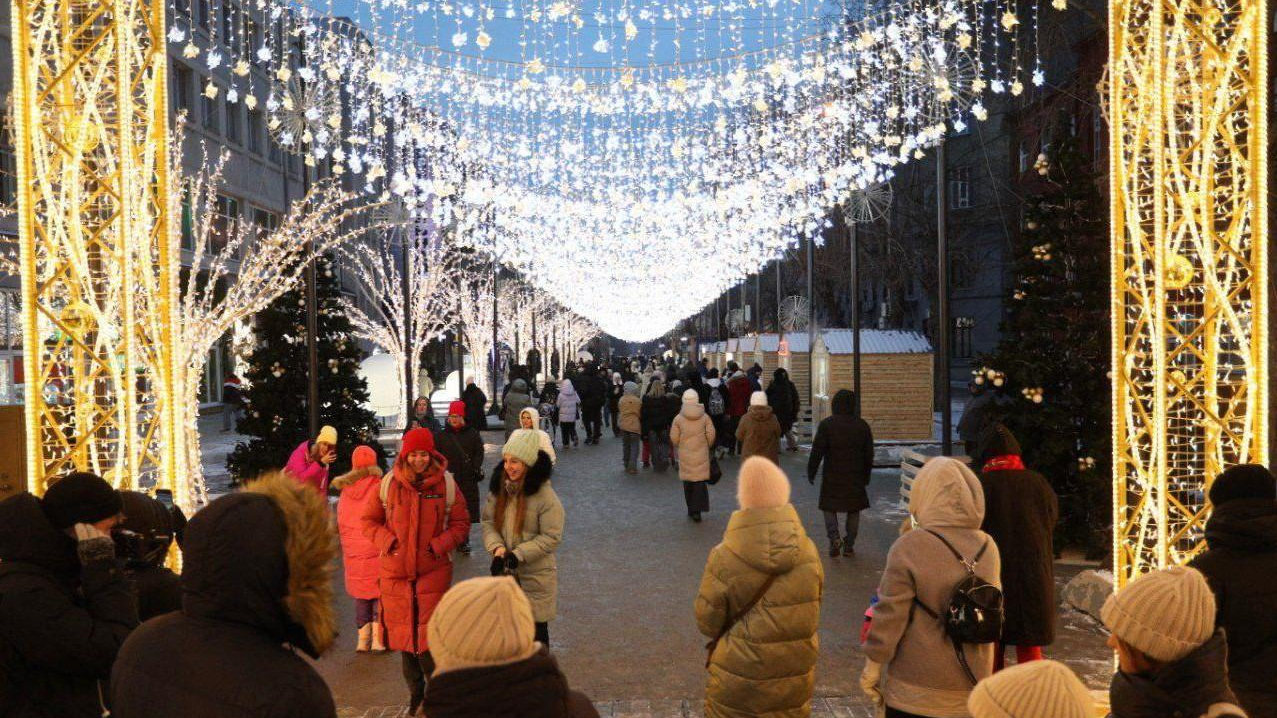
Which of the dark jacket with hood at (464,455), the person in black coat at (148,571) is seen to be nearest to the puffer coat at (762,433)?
the dark jacket with hood at (464,455)

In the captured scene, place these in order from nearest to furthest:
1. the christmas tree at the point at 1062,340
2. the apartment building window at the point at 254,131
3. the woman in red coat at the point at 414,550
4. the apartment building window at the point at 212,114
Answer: the woman in red coat at the point at 414,550
the christmas tree at the point at 1062,340
the apartment building window at the point at 212,114
the apartment building window at the point at 254,131

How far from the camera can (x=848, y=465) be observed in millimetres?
11484

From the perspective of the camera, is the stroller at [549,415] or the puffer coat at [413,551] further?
the stroller at [549,415]

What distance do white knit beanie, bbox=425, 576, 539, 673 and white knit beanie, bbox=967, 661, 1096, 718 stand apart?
1.00 m

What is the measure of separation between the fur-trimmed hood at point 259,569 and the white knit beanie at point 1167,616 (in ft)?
6.59

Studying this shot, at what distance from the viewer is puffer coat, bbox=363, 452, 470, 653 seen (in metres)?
6.66

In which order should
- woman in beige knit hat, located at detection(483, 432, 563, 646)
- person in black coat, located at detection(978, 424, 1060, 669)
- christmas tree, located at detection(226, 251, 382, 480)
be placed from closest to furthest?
person in black coat, located at detection(978, 424, 1060, 669)
woman in beige knit hat, located at detection(483, 432, 563, 646)
christmas tree, located at detection(226, 251, 382, 480)

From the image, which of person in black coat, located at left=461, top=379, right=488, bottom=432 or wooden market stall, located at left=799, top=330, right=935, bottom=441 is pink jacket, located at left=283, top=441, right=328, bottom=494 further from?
wooden market stall, located at left=799, top=330, right=935, bottom=441

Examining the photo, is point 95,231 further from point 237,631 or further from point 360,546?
point 237,631

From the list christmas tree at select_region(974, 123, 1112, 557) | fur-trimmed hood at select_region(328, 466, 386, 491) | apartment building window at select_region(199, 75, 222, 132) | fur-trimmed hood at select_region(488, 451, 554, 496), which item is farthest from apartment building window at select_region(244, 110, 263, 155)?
fur-trimmed hood at select_region(488, 451, 554, 496)

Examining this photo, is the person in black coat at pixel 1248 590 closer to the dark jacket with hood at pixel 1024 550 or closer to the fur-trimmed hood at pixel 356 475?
the dark jacket with hood at pixel 1024 550

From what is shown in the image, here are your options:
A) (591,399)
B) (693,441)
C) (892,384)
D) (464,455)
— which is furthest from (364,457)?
(591,399)

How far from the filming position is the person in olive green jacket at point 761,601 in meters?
4.79

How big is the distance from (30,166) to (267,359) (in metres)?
11.2
